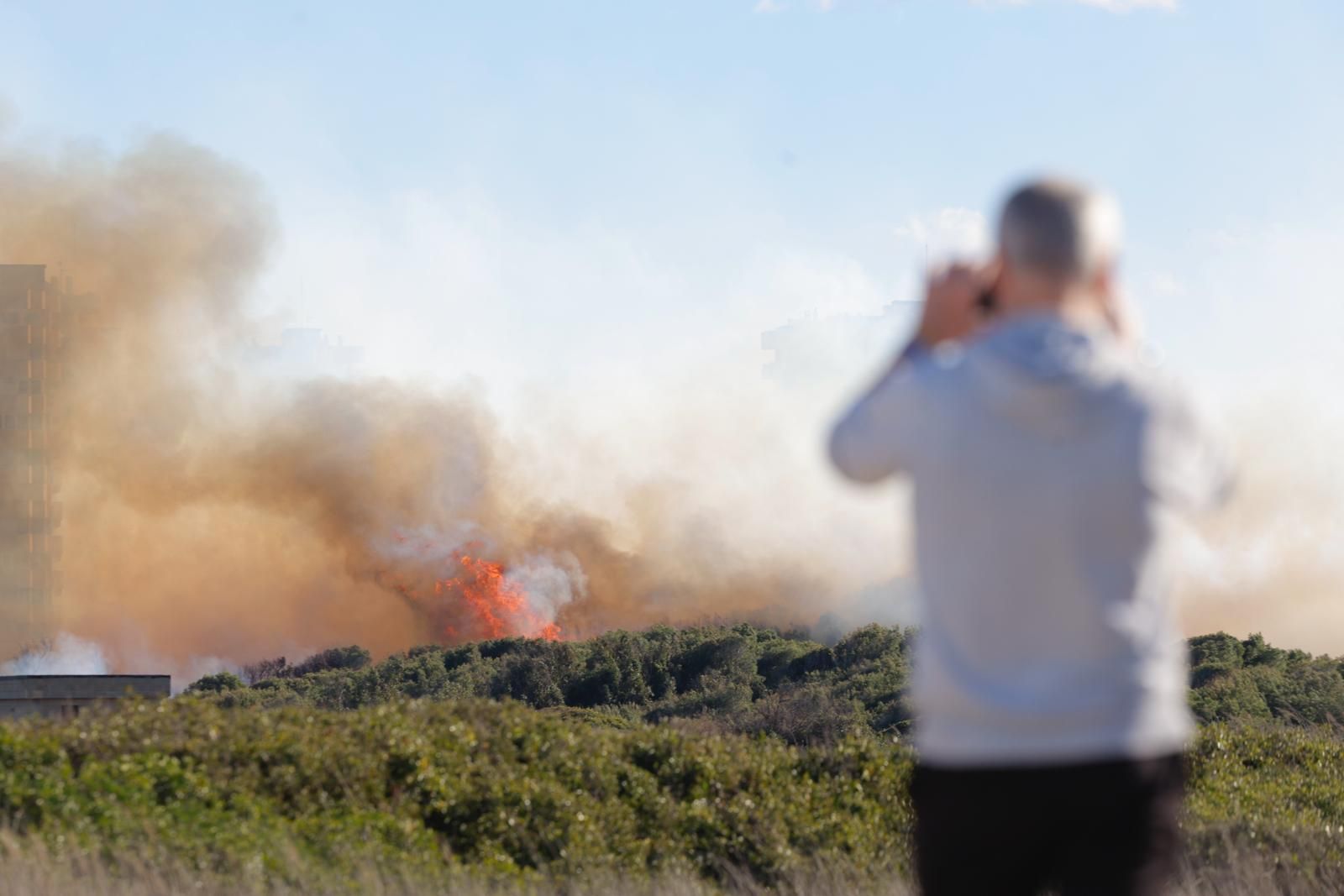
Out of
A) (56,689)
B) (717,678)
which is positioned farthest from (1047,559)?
(717,678)

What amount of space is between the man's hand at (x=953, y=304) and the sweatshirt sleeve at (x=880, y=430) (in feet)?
0.41

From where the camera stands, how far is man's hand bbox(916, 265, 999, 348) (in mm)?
3162

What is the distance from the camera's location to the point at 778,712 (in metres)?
42.0

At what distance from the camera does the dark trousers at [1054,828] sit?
116 inches

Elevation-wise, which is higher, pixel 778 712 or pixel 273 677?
pixel 273 677

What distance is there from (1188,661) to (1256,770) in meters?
38.0

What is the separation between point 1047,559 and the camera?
2.88 meters

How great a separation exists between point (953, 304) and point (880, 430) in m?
0.37

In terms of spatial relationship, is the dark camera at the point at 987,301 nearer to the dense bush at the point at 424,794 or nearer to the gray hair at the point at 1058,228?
the gray hair at the point at 1058,228

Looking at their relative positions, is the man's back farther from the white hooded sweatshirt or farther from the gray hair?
the gray hair

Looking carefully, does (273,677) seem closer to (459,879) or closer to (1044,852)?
(459,879)

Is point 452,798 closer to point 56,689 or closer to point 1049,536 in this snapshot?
point 1049,536

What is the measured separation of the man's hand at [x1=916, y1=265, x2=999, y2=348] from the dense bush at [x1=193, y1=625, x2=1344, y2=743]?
33.6m

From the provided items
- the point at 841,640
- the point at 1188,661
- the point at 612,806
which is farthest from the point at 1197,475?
the point at 841,640
